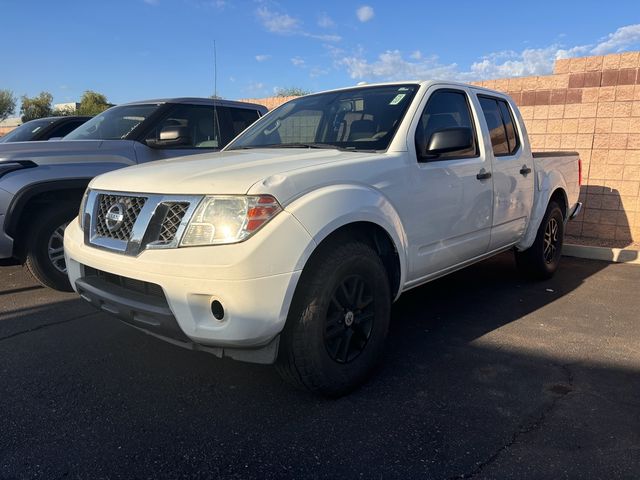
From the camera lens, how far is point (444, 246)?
3.67m

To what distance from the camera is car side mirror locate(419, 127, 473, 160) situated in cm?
335

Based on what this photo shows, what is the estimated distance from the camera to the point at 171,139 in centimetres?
497

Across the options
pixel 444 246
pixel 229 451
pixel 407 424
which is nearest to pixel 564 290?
pixel 444 246

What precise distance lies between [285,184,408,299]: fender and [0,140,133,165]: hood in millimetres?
3213

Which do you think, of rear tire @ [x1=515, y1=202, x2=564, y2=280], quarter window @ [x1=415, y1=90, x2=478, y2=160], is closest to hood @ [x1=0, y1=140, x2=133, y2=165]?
quarter window @ [x1=415, y1=90, x2=478, y2=160]

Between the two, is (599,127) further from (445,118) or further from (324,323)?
(324,323)

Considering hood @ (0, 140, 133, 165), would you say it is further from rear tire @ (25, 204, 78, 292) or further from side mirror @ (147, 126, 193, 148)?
rear tire @ (25, 204, 78, 292)

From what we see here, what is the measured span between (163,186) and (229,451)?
136 cm

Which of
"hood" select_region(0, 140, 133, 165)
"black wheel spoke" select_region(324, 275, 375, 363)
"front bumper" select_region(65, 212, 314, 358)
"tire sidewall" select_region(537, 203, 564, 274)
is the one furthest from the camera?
"tire sidewall" select_region(537, 203, 564, 274)

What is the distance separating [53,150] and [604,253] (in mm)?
6520

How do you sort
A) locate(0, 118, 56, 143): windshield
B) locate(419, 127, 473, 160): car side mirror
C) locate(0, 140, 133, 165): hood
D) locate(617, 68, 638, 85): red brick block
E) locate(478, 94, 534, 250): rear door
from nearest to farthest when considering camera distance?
locate(419, 127, 473, 160): car side mirror
locate(478, 94, 534, 250): rear door
locate(0, 140, 133, 165): hood
locate(617, 68, 638, 85): red brick block
locate(0, 118, 56, 143): windshield

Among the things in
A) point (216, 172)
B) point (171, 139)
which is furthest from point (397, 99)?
point (171, 139)

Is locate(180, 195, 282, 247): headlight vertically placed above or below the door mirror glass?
below

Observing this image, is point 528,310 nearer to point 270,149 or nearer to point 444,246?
point 444,246
